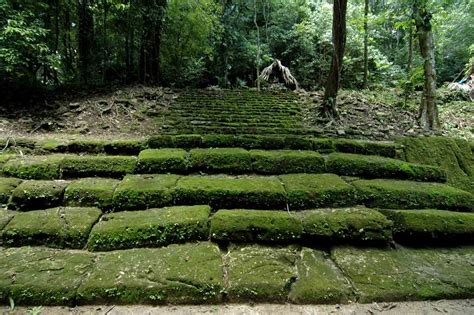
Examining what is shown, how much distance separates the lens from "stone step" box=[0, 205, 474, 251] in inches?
61.6

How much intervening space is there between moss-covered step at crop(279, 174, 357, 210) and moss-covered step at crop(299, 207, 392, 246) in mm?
194

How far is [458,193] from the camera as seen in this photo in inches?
85.7

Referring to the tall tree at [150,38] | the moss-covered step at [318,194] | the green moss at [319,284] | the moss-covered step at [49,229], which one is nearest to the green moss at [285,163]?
the moss-covered step at [318,194]

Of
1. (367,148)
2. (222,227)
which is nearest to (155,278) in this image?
(222,227)

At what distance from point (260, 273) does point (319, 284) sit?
1.02 feet

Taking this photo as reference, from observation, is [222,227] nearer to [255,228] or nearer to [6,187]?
[255,228]

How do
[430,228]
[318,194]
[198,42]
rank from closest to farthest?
[430,228] → [318,194] → [198,42]

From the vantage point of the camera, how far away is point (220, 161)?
2488 mm

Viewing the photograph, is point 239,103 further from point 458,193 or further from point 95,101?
point 458,193

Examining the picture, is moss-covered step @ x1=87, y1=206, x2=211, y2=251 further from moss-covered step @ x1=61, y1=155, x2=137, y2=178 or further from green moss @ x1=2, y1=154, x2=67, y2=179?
green moss @ x1=2, y1=154, x2=67, y2=179

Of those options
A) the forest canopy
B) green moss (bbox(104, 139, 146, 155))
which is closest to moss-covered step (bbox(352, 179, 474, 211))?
green moss (bbox(104, 139, 146, 155))

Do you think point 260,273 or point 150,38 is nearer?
point 260,273

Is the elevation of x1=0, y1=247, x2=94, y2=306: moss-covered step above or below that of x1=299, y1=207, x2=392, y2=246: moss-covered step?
below

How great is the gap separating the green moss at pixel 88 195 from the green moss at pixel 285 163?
1246mm
